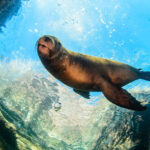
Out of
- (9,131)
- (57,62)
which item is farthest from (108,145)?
(57,62)

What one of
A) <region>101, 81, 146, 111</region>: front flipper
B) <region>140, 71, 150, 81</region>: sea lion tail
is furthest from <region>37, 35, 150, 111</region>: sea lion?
<region>140, 71, 150, 81</region>: sea lion tail

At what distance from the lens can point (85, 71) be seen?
283 centimetres

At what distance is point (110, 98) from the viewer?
2510mm

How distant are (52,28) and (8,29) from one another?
153 inches

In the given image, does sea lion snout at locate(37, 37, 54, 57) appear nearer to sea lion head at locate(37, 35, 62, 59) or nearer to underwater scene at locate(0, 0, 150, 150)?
sea lion head at locate(37, 35, 62, 59)

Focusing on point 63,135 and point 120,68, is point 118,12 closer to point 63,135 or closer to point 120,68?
point 120,68

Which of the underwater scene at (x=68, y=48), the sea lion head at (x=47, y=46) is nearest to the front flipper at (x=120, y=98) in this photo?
the sea lion head at (x=47, y=46)

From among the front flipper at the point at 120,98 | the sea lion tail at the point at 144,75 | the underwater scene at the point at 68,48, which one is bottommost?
the front flipper at the point at 120,98

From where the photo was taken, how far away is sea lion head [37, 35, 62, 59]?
228 centimetres

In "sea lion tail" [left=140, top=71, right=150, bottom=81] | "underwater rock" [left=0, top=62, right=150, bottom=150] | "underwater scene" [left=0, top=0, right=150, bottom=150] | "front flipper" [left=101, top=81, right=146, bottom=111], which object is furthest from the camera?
"underwater rock" [left=0, top=62, right=150, bottom=150]

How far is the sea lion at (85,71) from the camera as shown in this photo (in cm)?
238

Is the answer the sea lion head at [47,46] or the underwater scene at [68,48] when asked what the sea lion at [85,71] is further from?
the underwater scene at [68,48]

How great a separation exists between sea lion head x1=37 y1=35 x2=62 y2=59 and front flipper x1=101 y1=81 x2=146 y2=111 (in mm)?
1106

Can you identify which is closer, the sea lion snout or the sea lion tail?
the sea lion snout
